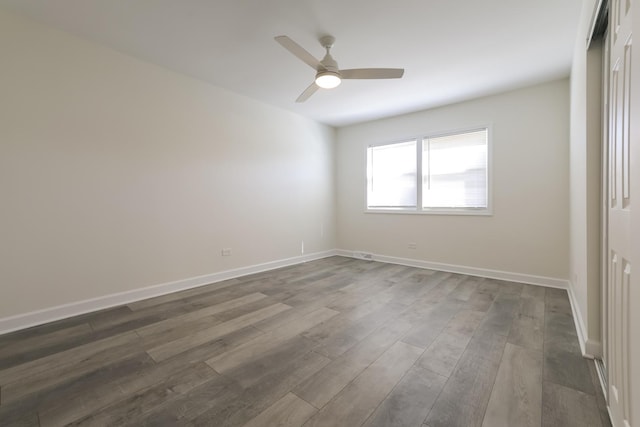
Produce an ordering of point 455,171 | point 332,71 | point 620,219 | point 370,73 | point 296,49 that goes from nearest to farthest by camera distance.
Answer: point 620,219, point 296,49, point 332,71, point 370,73, point 455,171

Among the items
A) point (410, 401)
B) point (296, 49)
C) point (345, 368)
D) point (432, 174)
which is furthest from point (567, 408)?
point (432, 174)

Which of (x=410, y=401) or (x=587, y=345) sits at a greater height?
(x=587, y=345)

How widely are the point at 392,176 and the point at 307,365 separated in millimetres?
3901

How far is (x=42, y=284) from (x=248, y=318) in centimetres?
192

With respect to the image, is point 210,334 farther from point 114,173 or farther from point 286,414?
point 114,173

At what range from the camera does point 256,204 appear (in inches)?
166

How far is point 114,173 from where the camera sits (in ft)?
9.31

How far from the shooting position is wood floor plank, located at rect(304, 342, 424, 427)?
4.41ft

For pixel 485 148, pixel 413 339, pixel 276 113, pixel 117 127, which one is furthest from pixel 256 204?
pixel 485 148

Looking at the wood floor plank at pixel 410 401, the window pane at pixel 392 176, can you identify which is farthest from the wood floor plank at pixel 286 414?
the window pane at pixel 392 176

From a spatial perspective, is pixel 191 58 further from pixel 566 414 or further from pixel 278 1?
pixel 566 414

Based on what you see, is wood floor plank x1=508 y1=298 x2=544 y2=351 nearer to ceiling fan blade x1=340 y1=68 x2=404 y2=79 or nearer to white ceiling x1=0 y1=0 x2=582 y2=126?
ceiling fan blade x1=340 y1=68 x2=404 y2=79

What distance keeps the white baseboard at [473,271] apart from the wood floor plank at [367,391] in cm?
258

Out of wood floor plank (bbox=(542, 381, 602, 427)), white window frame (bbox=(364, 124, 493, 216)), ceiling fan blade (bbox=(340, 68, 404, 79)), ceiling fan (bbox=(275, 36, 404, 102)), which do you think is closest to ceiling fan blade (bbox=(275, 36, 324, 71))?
ceiling fan (bbox=(275, 36, 404, 102))
